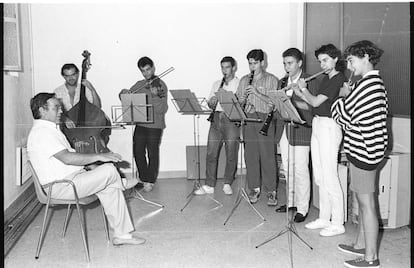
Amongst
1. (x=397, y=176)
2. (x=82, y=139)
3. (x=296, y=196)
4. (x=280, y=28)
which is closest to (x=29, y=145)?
(x=82, y=139)

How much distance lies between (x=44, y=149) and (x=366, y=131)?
1.87 metres

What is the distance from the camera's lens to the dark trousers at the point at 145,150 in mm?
4570

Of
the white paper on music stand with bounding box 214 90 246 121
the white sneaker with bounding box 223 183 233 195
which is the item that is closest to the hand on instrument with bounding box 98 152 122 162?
the white paper on music stand with bounding box 214 90 246 121

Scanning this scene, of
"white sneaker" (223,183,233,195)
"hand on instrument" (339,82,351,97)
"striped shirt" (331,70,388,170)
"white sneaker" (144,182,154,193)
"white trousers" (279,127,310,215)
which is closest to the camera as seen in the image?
"striped shirt" (331,70,388,170)

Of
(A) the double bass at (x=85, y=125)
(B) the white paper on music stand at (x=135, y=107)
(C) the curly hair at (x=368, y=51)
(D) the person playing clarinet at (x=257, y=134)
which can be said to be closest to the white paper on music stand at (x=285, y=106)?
(C) the curly hair at (x=368, y=51)

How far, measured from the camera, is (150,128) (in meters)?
4.59

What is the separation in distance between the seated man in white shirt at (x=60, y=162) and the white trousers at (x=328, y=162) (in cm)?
136

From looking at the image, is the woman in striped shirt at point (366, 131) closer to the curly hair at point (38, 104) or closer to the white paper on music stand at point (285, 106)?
the white paper on music stand at point (285, 106)

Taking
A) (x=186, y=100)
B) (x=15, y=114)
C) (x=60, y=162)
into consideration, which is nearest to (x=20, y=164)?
(x=15, y=114)

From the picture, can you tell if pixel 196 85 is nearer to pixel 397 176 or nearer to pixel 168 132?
pixel 168 132

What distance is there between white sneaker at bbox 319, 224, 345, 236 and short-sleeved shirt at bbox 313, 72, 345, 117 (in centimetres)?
78

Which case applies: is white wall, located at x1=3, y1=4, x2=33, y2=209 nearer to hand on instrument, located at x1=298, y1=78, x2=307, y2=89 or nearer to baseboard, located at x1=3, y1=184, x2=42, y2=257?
baseboard, located at x1=3, y1=184, x2=42, y2=257

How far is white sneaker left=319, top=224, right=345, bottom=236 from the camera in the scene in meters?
3.08

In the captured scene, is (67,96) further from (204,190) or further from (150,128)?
(204,190)
